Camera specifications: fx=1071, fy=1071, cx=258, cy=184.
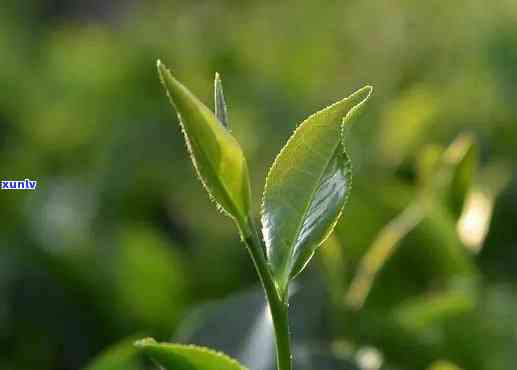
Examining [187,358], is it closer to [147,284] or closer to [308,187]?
[308,187]

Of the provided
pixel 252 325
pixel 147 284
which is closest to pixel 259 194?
pixel 147 284

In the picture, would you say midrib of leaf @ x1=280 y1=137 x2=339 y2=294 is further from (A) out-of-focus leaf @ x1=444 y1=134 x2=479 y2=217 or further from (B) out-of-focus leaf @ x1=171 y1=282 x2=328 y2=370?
(A) out-of-focus leaf @ x1=444 y1=134 x2=479 y2=217

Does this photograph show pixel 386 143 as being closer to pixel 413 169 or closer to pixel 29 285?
pixel 413 169

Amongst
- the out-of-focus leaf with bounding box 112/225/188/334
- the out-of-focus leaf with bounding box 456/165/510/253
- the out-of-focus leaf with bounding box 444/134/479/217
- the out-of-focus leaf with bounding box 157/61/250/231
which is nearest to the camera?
the out-of-focus leaf with bounding box 157/61/250/231

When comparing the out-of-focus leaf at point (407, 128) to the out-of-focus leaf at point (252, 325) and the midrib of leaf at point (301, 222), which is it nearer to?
→ the out-of-focus leaf at point (252, 325)

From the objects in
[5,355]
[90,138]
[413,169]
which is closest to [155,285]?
[5,355]

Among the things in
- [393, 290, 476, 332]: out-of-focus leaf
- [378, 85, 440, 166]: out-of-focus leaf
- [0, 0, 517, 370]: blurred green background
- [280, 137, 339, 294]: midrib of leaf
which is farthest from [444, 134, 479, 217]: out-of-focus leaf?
[378, 85, 440, 166]: out-of-focus leaf
